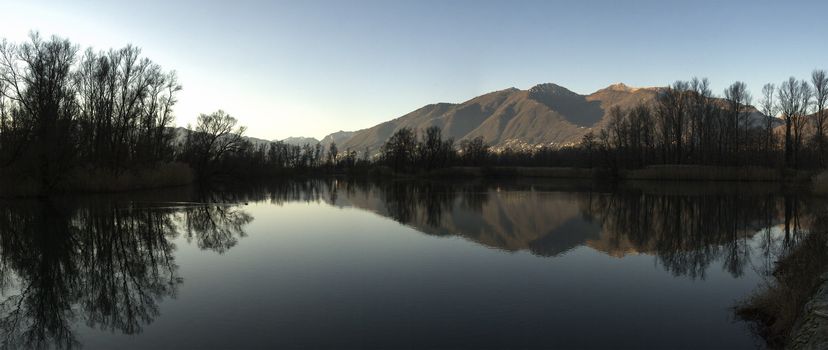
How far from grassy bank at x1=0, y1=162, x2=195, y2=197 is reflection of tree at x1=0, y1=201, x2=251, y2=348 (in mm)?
7428

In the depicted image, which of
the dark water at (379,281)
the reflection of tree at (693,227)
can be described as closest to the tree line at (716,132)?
the reflection of tree at (693,227)

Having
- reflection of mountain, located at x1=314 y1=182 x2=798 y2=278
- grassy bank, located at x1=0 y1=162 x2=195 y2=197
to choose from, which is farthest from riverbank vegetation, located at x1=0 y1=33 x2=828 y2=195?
reflection of mountain, located at x1=314 y1=182 x2=798 y2=278

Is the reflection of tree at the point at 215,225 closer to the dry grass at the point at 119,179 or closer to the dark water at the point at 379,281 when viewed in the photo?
the dark water at the point at 379,281

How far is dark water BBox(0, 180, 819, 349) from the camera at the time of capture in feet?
24.0

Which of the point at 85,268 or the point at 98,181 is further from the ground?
the point at 98,181

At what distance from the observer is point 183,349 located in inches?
259

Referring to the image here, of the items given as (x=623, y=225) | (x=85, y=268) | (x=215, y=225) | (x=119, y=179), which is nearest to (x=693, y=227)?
(x=623, y=225)

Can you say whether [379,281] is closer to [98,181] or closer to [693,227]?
[693,227]

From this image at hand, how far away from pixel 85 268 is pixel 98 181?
28025mm

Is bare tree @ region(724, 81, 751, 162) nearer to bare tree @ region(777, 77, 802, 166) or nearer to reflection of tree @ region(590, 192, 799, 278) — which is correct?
bare tree @ region(777, 77, 802, 166)

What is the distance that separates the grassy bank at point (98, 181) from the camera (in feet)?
94.0

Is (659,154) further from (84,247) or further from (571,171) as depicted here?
(84,247)

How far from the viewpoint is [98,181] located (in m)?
35.2

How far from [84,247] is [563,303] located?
544 inches
